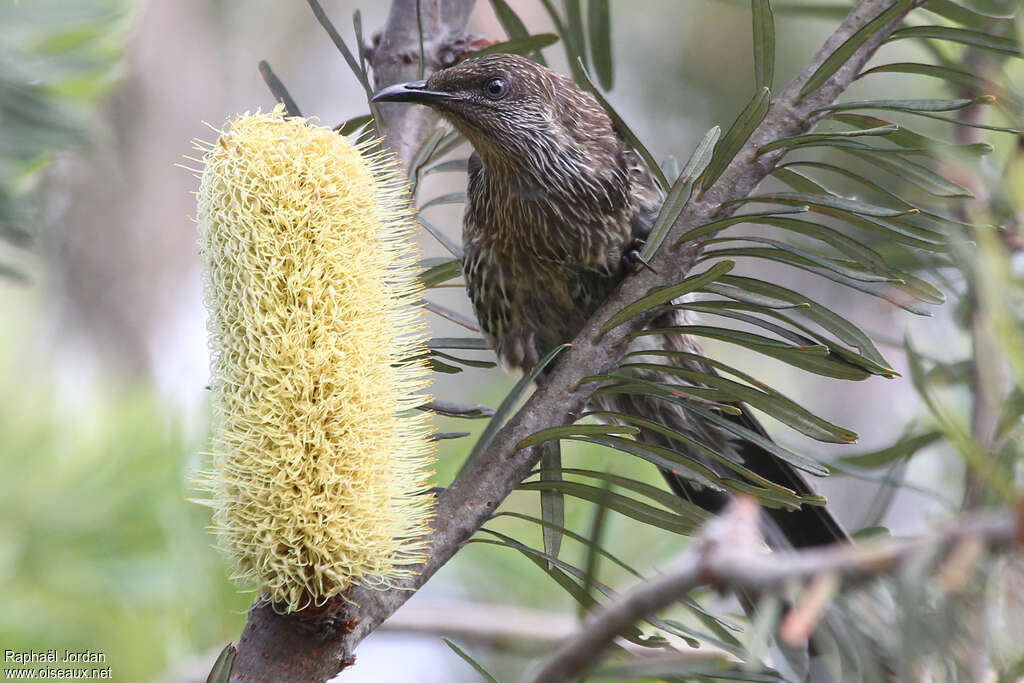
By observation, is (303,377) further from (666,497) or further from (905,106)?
(905,106)

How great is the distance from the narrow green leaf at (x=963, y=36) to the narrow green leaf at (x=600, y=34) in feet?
1.60

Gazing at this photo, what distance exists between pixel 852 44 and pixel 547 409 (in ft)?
1.78

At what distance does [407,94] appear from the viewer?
1554 millimetres

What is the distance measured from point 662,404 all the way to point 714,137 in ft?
2.45

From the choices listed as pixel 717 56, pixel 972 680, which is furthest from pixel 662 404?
pixel 717 56

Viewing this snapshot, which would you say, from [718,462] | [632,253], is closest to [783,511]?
[718,462]

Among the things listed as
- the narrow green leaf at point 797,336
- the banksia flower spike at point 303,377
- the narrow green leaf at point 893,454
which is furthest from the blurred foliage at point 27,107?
the narrow green leaf at point 893,454

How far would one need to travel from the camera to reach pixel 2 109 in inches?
33.2

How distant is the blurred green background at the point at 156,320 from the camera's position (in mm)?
1214

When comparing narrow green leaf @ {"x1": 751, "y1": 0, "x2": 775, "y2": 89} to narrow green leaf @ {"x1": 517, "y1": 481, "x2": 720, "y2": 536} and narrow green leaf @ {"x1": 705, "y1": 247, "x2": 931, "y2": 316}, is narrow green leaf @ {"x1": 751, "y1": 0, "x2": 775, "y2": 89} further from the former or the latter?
narrow green leaf @ {"x1": 517, "y1": 481, "x2": 720, "y2": 536}

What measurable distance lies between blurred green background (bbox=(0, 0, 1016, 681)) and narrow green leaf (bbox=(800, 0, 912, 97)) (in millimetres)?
453

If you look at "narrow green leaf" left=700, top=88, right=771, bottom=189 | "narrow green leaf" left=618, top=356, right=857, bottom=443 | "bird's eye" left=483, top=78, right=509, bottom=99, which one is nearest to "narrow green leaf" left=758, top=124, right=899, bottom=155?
"narrow green leaf" left=700, top=88, right=771, bottom=189

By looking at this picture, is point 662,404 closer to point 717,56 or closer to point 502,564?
point 502,564

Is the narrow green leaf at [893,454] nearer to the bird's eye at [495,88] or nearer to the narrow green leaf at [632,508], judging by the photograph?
the narrow green leaf at [632,508]
